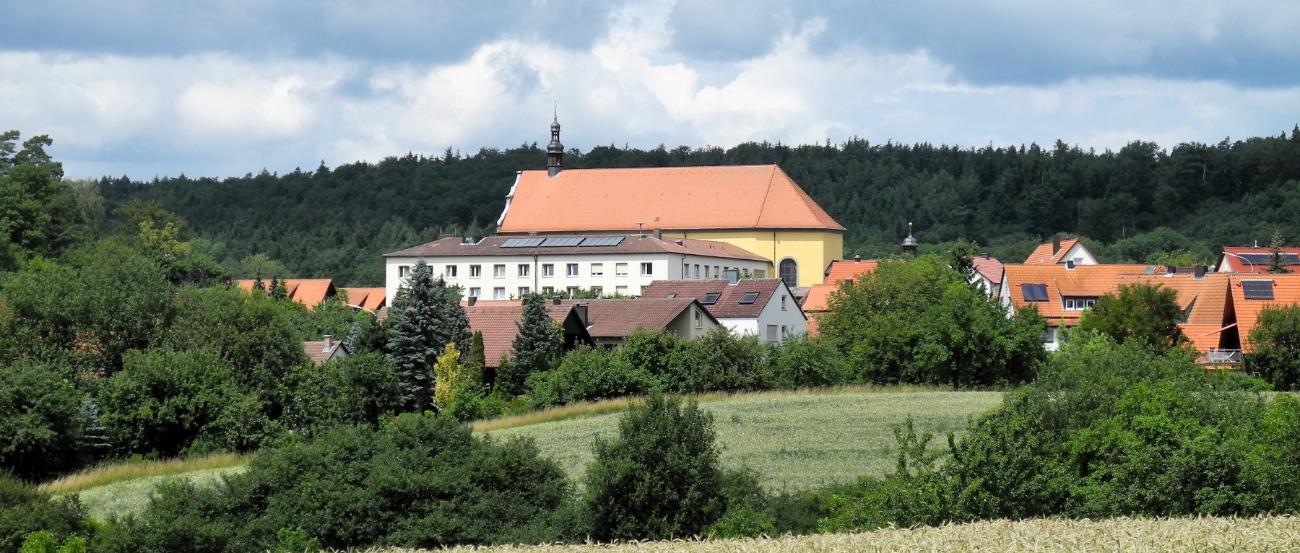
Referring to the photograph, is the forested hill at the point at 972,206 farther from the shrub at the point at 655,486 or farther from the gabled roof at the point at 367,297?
the shrub at the point at 655,486

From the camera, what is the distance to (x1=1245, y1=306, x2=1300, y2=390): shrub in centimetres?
4803

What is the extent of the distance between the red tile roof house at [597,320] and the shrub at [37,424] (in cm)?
1695

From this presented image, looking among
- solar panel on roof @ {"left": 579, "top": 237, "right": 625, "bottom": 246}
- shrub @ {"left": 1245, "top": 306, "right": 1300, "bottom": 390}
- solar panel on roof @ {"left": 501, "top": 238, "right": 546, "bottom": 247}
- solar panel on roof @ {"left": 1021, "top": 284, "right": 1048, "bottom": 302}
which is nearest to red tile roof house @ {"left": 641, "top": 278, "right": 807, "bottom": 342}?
solar panel on roof @ {"left": 1021, "top": 284, "right": 1048, "bottom": 302}

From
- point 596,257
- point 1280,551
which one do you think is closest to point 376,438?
point 1280,551

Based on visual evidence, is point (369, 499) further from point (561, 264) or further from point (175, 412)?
point (561, 264)

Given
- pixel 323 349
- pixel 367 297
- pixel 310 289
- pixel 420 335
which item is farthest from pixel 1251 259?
pixel 310 289

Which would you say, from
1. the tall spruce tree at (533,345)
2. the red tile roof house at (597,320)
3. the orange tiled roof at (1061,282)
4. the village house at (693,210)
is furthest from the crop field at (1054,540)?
the village house at (693,210)

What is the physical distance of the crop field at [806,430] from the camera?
3062 cm

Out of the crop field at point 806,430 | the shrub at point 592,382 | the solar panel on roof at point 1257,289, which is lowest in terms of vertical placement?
the crop field at point 806,430

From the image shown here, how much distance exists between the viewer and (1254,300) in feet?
181

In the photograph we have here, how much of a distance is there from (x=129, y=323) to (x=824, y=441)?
25943 mm

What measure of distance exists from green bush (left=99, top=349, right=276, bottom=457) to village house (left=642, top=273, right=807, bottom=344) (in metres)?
26.0

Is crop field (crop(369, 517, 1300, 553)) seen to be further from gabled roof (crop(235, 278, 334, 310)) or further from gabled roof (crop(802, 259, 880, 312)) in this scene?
gabled roof (crop(235, 278, 334, 310))

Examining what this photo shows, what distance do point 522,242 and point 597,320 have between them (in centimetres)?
3424
